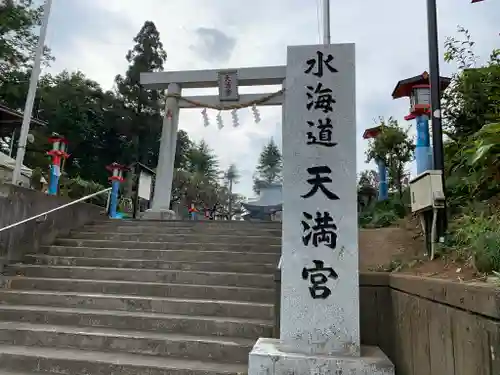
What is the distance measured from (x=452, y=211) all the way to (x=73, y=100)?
25271mm

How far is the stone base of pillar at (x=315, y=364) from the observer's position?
2670 mm

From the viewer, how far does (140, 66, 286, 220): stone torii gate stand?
9.49 meters

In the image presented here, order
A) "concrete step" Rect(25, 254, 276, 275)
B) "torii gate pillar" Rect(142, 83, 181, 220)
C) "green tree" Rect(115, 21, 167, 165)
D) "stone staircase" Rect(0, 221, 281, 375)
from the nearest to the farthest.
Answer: "stone staircase" Rect(0, 221, 281, 375) → "concrete step" Rect(25, 254, 276, 275) → "torii gate pillar" Rect(142, 83, 181, 220) → "green tree" Rect(115, 21, 167, 165)

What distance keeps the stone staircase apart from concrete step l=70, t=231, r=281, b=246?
2 cm

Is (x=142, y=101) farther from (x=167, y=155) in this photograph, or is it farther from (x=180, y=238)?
(x=180, y=238)

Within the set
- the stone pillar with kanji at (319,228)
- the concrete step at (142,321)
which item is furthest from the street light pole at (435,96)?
the concrete step at (142,321)

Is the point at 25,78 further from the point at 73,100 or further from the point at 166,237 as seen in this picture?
the point at 166,237

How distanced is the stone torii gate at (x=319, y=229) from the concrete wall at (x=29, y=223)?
4.19m

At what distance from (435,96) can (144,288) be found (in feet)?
12.8

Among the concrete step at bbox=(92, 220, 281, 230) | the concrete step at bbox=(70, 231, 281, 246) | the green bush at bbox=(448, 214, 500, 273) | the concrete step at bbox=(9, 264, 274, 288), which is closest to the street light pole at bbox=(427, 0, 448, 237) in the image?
the green bush at bbox=(448, 214, 500, 273)

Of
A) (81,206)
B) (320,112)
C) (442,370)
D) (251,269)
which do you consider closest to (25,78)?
(81,206)

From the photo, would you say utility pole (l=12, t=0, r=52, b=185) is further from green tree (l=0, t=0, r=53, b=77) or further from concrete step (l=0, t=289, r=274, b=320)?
green tree (l=0, t=0, r=53, b=77)

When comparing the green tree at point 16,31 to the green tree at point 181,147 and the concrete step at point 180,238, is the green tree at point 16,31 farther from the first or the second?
the concrete step at point 180,238

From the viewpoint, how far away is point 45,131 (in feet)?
76.7
